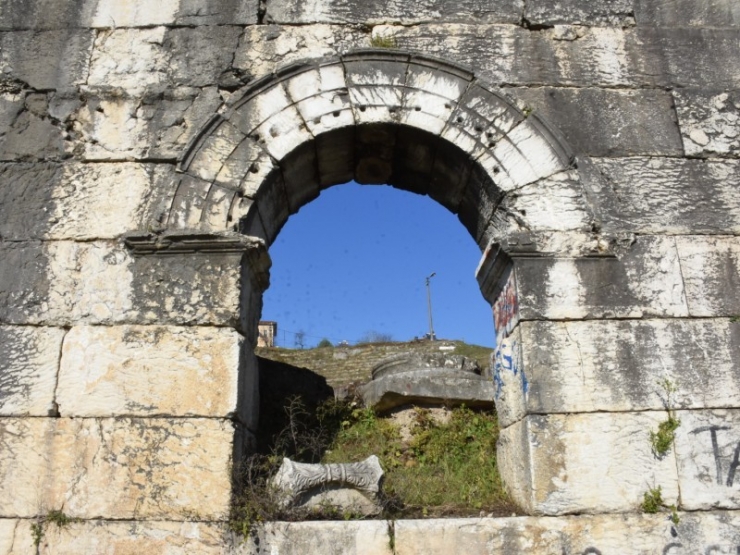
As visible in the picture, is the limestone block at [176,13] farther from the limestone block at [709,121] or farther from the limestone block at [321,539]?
the limestone block at [321,539]

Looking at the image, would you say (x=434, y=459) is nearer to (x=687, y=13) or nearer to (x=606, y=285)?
(x=606, y=285)

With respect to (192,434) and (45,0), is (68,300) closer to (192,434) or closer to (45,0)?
(192,434)

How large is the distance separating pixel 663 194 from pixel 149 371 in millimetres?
3573

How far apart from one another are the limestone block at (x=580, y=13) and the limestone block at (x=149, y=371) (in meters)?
3.29

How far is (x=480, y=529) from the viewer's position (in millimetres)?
3814

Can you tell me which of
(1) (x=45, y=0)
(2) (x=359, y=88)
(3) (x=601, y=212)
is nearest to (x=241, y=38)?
(2) (x=359, y=88)

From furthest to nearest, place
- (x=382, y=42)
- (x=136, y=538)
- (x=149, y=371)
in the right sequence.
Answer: (x=382, y=42) < (x=149, y=371) < (x=136, y=538)

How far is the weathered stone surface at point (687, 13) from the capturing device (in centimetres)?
514

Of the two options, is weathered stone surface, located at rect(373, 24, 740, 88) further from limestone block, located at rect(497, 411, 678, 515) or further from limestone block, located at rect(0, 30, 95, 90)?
limestone block, located at rect(497, 411, 678, 515)

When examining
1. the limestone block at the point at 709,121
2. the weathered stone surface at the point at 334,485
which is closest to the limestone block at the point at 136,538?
the weathered stone surface at the point at 334,485

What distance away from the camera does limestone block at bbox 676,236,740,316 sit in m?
4.27

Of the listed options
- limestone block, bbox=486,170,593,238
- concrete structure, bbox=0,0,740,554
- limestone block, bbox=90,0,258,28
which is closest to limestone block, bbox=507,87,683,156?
concrete structure, bbox=0,0,740,554

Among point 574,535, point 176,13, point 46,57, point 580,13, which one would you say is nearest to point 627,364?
point 574,535

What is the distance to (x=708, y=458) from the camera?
396 cm
